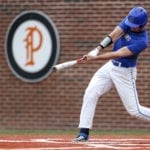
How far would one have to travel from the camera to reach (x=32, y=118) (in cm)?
1677

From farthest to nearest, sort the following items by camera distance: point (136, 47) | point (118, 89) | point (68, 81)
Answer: point (68, 81)
point (118, 89)
point (136, 47)

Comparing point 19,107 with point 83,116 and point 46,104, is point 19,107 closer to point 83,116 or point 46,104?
point 46,104

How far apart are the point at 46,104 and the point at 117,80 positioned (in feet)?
19.1

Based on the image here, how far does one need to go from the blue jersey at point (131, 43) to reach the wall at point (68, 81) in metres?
5.25

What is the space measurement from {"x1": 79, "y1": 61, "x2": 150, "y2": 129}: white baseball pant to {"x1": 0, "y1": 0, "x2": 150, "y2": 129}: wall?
5.11 meters

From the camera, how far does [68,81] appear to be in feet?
54.3

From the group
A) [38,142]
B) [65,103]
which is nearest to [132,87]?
[38,142]

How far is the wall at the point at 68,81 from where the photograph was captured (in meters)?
16.3

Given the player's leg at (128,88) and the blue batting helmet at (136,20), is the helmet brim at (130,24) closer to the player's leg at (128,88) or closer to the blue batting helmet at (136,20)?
the blue batting helmet at (136,20)

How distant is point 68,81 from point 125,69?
220 inches

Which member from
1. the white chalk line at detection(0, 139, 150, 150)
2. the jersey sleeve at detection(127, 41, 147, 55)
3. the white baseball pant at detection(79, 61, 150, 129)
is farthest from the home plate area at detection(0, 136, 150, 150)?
the jersey sleeve at detection(127, 41, 147, 55)

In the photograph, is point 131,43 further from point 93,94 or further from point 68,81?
point 68,81

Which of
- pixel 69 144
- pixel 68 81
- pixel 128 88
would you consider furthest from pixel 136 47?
pixel 68 81

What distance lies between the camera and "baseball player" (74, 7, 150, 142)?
35.4 ft
